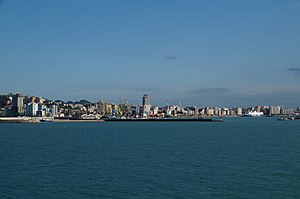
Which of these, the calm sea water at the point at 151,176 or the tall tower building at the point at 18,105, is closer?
the calm sea water at the point at 151,176

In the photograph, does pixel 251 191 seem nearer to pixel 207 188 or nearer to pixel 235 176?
pixel 207 188

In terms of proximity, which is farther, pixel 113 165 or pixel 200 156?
pixel 200 156

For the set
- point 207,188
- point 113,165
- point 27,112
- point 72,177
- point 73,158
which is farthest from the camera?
point 27,112

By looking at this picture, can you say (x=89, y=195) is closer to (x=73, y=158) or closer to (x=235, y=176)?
(x=235, y=176)

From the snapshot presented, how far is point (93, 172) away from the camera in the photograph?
22.0 m

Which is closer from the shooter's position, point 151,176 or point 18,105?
point 151,176

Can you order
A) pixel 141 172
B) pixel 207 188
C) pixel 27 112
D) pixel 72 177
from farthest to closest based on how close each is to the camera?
pixel 27 112 → pixel 141 172 → pixel 72 177 → pixel 207 188

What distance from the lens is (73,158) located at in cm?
2861

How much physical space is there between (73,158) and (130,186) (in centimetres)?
1137

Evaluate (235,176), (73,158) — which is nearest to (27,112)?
(73,158)

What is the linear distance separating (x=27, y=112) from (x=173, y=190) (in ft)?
539

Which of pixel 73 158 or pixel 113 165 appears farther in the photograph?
pixel 73 158

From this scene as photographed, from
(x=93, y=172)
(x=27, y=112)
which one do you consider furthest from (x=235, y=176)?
(x=27, y=112)

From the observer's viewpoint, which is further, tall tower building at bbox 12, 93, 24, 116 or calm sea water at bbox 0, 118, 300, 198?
tall tower building at bbox 12, 93, 24, 116
